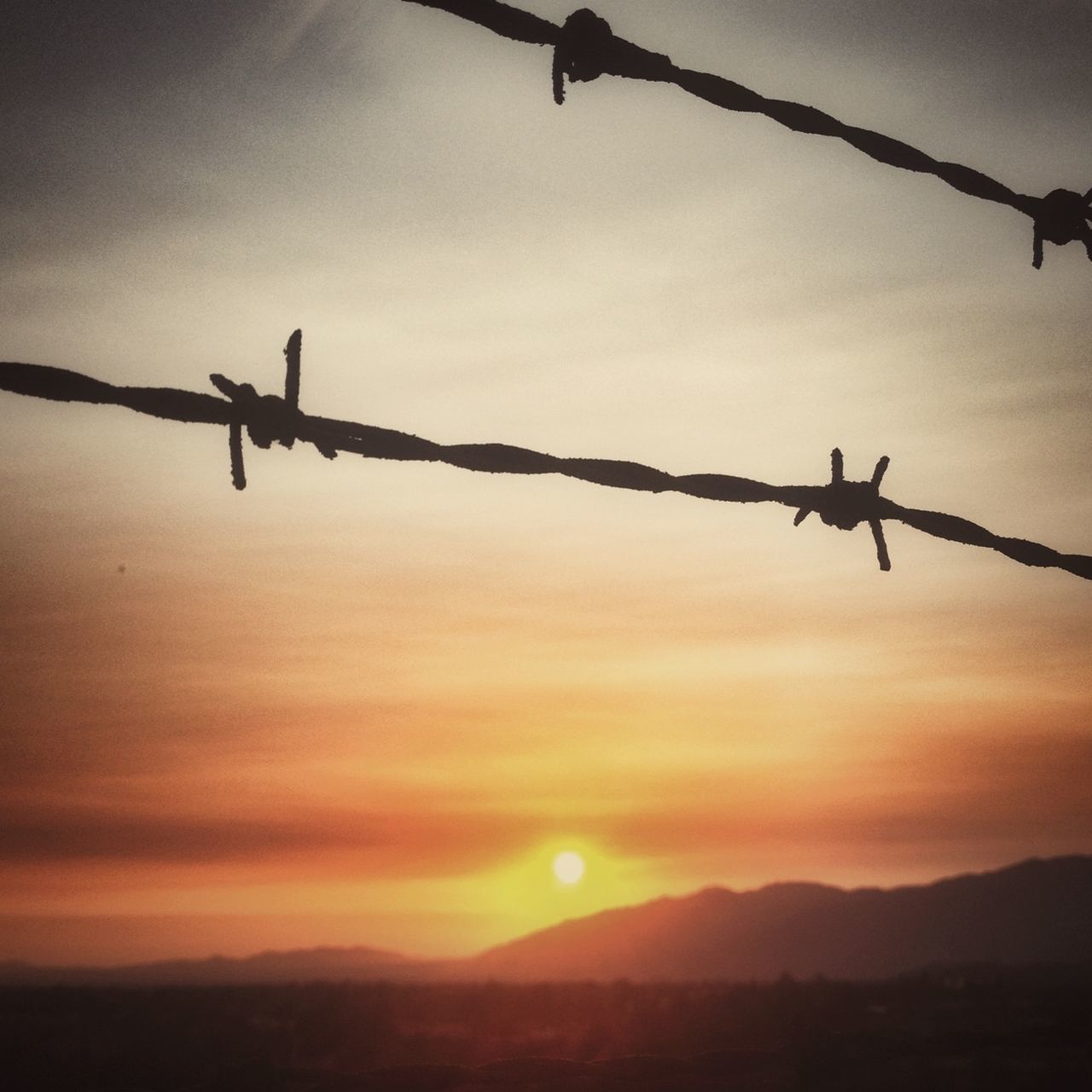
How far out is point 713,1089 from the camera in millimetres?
4012

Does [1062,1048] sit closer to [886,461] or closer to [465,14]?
[886,461]

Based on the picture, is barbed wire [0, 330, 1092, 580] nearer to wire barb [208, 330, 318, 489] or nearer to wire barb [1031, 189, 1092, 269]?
wire barb [208, 330, 318, 489]

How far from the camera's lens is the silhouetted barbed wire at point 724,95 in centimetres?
237

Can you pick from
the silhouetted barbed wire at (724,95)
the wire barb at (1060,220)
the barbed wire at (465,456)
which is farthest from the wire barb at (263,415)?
the wire barb at (1060,220)

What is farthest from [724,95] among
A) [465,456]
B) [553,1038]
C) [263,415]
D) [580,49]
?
[553,1038]

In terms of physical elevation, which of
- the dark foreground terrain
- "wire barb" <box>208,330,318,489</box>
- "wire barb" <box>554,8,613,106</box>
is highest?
"wire barb" <box>554,8,613,106</box>

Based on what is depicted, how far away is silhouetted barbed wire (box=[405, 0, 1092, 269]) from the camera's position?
7.78 feet

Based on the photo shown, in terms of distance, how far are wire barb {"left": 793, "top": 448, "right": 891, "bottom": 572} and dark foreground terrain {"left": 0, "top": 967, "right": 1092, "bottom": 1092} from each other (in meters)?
1.67

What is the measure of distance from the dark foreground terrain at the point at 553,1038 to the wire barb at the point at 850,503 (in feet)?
5.48

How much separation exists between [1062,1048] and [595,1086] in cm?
199

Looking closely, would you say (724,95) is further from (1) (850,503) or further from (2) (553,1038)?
(2) (553,1038)

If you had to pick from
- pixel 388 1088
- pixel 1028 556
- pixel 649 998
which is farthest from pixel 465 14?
pixel 649 998

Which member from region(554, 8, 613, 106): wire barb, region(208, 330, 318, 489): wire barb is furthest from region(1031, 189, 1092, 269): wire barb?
region(208, 330, 318, 489): wire barb

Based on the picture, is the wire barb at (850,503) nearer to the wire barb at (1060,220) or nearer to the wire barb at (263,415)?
the wire barb at (1060,220)
